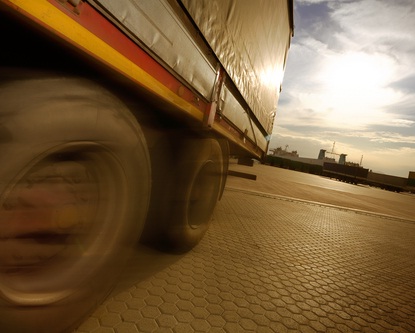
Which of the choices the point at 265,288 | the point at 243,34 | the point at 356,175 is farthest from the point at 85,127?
the point at 356,175

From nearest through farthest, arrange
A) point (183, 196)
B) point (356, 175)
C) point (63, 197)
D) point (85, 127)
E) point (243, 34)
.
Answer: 1. point (85, 127)
2. point (63, 197)
3. point (183, 196)
4. point (243, 34)
5. point (356, 175)

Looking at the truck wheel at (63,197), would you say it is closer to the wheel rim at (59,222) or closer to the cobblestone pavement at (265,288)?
the wheel rim at (59,222)

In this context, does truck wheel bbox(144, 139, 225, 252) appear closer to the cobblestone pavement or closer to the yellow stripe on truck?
the cobblestone pavement

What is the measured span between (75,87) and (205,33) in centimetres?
107

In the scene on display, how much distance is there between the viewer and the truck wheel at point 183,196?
86.0 inches

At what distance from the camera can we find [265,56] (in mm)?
3885

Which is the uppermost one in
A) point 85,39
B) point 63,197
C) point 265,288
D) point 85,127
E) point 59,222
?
point 85,39

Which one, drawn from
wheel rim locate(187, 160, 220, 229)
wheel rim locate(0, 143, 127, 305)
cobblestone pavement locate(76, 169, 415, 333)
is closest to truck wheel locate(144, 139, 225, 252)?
wheel rim locate(187, 160, 220, 229)

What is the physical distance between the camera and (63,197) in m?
1.32

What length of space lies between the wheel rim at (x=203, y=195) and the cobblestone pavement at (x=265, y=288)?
0.36 meters

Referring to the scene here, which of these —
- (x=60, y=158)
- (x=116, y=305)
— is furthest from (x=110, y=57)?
(x=116, y=305)

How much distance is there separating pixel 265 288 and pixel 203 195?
105 centimetres

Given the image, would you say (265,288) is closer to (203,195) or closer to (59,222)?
(203,195)

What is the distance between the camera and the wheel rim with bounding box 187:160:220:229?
2.53 meters
